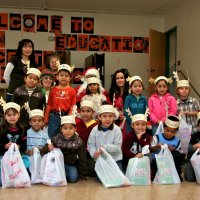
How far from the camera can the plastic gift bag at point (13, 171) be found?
3.48 m

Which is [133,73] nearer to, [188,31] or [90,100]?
[188,31]

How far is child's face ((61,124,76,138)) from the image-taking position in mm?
3824

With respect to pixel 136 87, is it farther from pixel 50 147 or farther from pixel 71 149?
pixel 50 147

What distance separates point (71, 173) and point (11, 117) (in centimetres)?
84

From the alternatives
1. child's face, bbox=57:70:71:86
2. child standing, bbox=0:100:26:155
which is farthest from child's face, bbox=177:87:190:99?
child standing, bbox=0:100:26:155

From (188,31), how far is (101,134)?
424 cm

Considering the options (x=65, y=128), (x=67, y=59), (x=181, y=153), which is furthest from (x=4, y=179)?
(x=67, y=59)

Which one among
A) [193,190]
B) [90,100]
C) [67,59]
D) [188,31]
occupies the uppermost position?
[188,31]

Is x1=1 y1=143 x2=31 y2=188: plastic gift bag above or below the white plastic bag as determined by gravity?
below

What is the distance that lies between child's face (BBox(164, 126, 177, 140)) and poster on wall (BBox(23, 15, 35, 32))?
17.1 ft

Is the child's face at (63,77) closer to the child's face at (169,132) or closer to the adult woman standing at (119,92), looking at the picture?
the adult woman standing at (119,92)

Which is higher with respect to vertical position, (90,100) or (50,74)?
(50,74)

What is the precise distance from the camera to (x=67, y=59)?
313 inches

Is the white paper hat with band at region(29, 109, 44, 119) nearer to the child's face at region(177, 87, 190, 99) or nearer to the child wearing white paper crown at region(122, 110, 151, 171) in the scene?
the child wearing white paper crown at region(122, 110, 151, 171)
